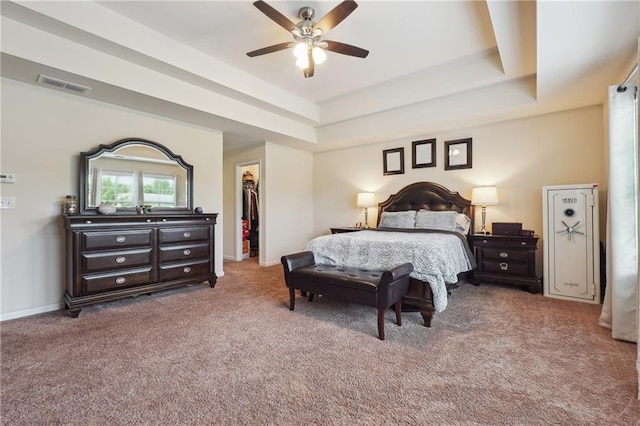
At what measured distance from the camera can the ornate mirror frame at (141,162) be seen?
330 centimetres

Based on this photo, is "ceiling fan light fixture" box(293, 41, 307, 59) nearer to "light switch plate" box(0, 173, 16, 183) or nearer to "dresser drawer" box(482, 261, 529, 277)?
"light switch plate" box(0, 173, 16, 183)

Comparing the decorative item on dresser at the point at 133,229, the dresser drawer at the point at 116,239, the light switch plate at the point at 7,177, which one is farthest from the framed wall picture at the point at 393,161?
the light switch plate at the point at 7,177

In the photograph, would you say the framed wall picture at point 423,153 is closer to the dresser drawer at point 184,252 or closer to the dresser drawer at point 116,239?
the dresser drawer at point 184,252

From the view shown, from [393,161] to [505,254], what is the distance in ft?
8.07

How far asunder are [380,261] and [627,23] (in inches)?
104

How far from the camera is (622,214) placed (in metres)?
2.45

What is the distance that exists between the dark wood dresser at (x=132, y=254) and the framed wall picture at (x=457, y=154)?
386 centimetres

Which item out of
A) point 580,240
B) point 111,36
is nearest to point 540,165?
point 580,240

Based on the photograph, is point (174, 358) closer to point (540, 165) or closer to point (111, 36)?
A: point (111, 36)

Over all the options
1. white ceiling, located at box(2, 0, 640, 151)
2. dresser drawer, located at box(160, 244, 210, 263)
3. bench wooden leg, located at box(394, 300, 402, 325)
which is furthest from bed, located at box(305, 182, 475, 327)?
dresser drawer, located at box(160, 244, 210, 263)

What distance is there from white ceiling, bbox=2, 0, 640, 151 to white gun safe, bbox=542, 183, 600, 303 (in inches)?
47.9

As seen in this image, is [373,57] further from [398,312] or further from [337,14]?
[398,312]

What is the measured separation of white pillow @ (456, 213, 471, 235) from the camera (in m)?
4.23

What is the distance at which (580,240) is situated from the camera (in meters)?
3.37
